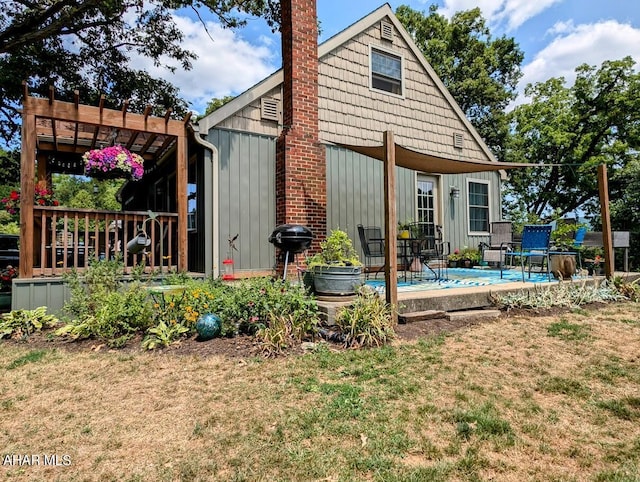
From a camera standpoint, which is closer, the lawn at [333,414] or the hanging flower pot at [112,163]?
the lawn at [333,414]

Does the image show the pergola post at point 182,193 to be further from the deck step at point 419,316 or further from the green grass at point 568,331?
the green grass at point 568,331

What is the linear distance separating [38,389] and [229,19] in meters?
9.86

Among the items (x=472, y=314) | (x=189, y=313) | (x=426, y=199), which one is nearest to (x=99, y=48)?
(x=426, y=199)

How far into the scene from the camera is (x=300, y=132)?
6434mm

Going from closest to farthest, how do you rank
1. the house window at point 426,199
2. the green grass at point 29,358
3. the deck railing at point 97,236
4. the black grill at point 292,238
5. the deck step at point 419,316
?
the green grass at point 29,358 → the deck step at point 419,316 → the black grill at point 292,238 → the deck railing at point 97,236 → the house window at point 426,199

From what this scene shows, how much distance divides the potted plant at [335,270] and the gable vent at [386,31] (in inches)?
237

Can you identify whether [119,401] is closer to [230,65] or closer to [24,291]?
[24,291]

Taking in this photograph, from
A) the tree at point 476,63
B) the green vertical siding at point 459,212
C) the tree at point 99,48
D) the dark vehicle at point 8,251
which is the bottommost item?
the dark vehicle at point 8,251

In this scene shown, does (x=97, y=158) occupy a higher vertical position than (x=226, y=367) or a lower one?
higher

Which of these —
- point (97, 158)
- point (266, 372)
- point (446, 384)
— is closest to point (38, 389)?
point (266, 372)

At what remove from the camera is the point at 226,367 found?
3.21 meters

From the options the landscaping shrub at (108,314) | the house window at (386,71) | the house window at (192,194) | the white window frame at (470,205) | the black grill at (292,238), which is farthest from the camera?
the white window frame at (470,205)

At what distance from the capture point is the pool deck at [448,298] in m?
4.28

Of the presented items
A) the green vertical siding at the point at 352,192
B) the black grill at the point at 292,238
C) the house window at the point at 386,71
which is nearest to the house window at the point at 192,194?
the green vertical siding at the point at 352,192
